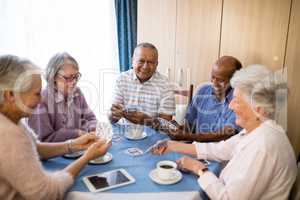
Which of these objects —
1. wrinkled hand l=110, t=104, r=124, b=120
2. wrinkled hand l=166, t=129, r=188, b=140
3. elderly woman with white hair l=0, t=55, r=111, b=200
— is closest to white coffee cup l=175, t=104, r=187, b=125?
wrinkled hand l=166, t=129, r=188, b=140

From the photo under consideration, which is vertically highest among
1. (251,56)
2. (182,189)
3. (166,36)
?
(166,36)

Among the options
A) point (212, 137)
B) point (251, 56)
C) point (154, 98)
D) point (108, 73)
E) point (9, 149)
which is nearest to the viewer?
point (9, 149)

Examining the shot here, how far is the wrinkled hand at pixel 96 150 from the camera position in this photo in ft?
4.27

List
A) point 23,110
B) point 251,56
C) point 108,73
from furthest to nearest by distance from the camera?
point 108,73 → point 251,56 → point 23,110

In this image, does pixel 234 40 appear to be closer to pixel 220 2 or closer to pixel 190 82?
pixel 220 2

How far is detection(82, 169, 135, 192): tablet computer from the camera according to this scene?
3.88 ft

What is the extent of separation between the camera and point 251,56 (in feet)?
8.02

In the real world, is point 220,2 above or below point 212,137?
above

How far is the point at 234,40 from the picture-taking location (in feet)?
8.25

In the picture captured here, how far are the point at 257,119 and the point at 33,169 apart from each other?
1.02m

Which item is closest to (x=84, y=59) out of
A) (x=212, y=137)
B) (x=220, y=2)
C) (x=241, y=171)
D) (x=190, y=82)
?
(x=190, y=82)

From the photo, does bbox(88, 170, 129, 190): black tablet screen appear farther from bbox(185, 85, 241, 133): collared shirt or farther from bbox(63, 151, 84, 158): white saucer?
bbox(185, 85, 241, 133): collared shirt

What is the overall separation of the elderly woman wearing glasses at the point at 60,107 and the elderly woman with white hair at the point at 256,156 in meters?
0.80

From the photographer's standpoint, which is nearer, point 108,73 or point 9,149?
point 9,149
